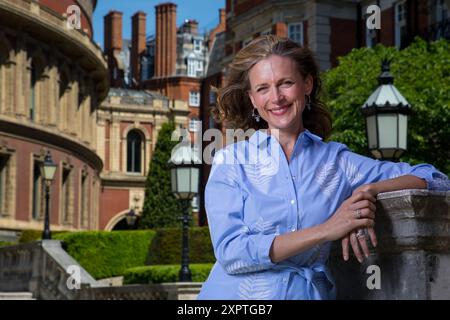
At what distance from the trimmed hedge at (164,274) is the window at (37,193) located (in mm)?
21432

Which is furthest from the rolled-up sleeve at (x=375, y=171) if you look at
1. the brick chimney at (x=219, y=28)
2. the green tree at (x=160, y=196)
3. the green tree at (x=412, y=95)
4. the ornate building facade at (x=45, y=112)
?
the brick chimney at (x=219, y=28)

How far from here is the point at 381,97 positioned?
38.1 feet

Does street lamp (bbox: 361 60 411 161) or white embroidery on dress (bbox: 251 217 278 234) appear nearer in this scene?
white embroidery on dress (bbox: 251 217 278 234)

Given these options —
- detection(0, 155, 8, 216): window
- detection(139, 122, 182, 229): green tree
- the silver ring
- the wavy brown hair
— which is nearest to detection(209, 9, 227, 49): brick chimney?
detection(139, 122, 182, 229): green tree

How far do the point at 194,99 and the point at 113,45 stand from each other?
13.4 m

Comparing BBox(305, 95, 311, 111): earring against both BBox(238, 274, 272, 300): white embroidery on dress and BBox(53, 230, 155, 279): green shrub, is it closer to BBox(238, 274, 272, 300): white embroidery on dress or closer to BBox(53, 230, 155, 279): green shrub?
BBox(238, 274, 272, 300): white embroidery on dress

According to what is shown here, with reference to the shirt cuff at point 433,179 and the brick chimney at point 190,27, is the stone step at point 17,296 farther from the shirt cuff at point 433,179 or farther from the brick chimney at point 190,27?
the brick chimney at point 190,27

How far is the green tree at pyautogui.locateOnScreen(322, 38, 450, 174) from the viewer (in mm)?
25000

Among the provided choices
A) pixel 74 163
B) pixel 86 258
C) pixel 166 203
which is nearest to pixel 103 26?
pixel 166 203

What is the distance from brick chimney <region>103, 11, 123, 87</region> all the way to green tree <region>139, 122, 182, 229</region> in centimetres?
3593

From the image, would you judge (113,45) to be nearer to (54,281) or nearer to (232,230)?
(54,281)

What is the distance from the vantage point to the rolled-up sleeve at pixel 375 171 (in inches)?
143

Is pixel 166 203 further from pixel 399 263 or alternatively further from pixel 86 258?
pixel 399 263
